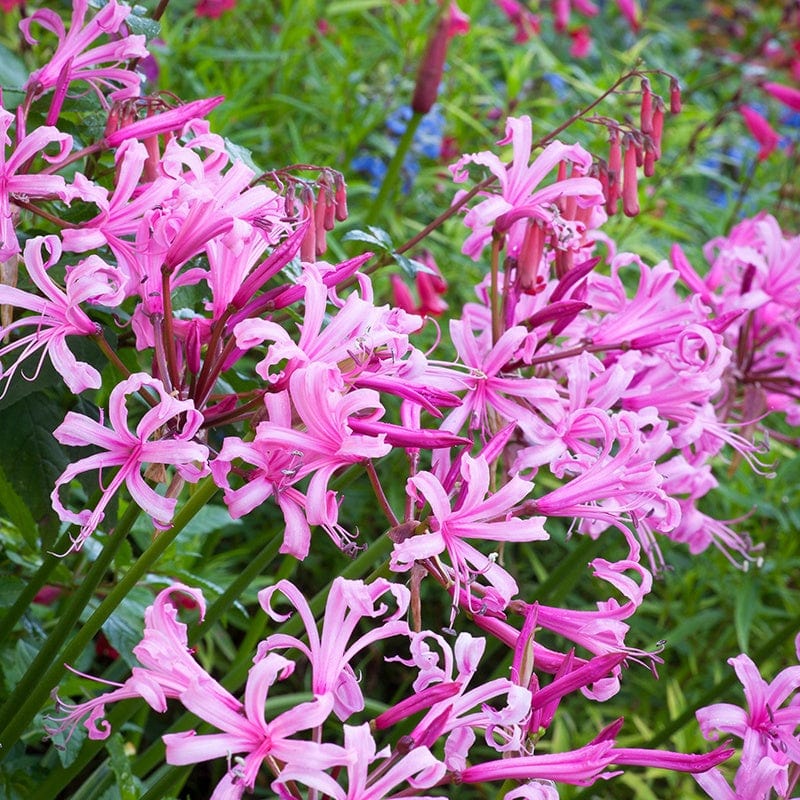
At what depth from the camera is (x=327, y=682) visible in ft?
2.90

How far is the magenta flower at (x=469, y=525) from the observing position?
0.94 meters

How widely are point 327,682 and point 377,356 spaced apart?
0.29m

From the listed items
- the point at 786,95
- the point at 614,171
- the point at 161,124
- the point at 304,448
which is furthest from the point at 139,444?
the point at 786,95

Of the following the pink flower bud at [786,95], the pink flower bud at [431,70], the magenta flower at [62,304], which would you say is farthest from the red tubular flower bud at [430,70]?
the pink flower bud at [786,95]

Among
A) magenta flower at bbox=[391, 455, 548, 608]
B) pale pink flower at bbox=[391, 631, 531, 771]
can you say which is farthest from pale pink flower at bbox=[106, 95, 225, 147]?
pale pink flower at bbox=[391, 631, 531, 771]

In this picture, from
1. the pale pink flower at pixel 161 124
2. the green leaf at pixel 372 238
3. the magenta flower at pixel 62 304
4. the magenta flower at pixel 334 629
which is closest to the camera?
the magenta flower at pixel 334 629

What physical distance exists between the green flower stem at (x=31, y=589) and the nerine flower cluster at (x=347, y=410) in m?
0.12

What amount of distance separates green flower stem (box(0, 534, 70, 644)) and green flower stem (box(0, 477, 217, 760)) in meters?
0.10

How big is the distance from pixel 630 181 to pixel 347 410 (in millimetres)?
674

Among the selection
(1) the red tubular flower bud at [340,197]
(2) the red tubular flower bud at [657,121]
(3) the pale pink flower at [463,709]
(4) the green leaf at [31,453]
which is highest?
(2) the red tubular flower bud at [657,121]

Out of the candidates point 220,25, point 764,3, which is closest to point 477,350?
point 220,25

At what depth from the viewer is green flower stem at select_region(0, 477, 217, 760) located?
0.98 metres

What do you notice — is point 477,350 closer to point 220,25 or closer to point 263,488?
point 263,488

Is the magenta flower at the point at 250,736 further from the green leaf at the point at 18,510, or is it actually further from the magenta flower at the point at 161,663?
the green leaf at the point at 18,510
